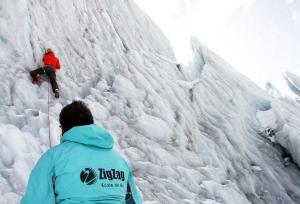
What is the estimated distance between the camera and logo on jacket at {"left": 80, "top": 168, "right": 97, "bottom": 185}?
9.43 feet

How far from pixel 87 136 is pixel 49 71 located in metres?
5.08

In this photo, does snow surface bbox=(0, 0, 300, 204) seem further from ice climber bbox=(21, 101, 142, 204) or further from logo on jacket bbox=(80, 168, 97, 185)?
logo on jacket bbox=(80, 168, 97, 185)

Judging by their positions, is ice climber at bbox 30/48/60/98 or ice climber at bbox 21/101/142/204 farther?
ice climber at bbox 30/48/60/98

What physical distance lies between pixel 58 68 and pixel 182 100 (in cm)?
460

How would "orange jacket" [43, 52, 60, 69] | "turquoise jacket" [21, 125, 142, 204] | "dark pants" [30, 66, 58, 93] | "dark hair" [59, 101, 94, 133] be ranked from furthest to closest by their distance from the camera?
"orange jacket" [43, 52, 60, 69]
"dark pants" [30, 66, 58, 93]
"dark hair" [59, 101, 94, 133]
"turquoise jacket" [21, 125, 142, 204]

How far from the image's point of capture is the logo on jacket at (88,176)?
9.43 feet

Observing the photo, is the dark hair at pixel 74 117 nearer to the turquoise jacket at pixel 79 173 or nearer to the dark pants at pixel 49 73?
the turquoise jacket at pixel 79 173

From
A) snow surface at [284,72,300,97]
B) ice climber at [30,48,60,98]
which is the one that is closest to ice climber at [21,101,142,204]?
ice climber at [30,48,60,98]

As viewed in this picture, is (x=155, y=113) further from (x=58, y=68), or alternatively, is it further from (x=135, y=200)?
(x=135, y=200)

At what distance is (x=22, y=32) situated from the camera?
8.06 meters

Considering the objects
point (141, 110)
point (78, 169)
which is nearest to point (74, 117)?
point (78, 169)

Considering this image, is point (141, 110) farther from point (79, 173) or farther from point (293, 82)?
point (293, 82)

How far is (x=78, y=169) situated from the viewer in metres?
2.89

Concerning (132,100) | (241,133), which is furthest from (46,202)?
(241,133)
